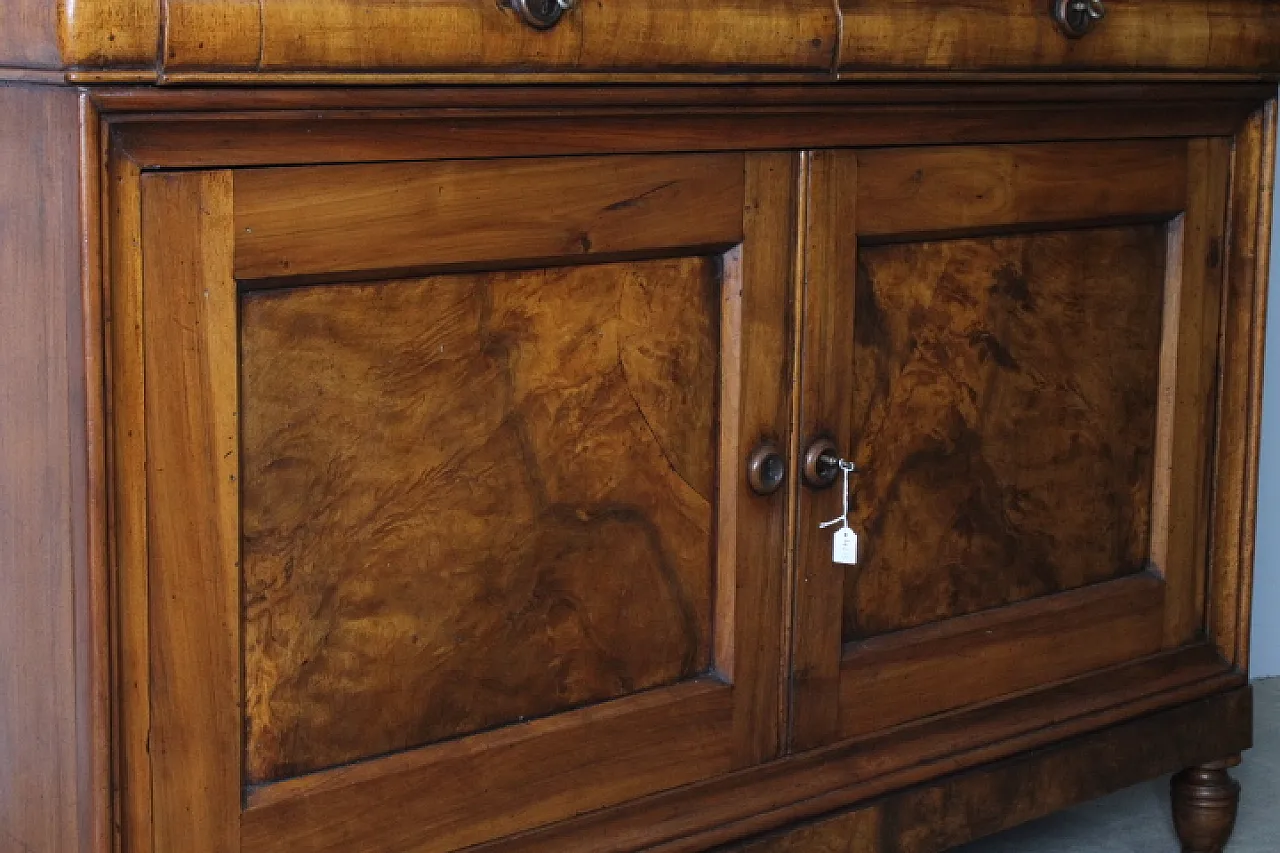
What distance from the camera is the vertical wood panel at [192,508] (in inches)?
45.2

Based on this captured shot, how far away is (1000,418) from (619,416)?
41 centimetres

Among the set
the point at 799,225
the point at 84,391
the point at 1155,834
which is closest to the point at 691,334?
the point at 799,225

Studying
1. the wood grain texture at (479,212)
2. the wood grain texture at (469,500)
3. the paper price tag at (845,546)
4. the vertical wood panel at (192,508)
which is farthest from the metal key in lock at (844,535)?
the vertical wood panel at (192,508)

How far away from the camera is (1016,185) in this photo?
1.60 m

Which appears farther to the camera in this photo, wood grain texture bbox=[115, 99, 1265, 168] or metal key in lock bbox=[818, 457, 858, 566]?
metal key in lock bbox=[818, 457, 858, 566]

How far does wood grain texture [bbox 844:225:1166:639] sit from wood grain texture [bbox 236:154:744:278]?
0.20 metres

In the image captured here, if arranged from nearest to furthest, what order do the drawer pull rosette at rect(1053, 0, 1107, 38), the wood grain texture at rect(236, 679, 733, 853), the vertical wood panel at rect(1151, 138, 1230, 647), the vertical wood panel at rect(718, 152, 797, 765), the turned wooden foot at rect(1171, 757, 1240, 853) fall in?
the wood grain texture at rect(236, 679, 733, 853), the vertical wood panel at rect(718, 152, 797, 765), the drawer pull rosette at rect(1053, 0, 1107, 38), the vertical wood panel at rect(1151, 138, 1230, 647), the turned wooden foot at rect(1171, 757, 1240, 853)

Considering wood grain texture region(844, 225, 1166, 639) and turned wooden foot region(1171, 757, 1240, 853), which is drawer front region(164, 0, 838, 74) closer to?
wood grain texture region(844, 225, 1166, 639)

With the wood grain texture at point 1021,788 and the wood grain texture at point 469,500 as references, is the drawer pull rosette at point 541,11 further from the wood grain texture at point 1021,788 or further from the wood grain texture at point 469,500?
the wood grain texture at point 1021,788

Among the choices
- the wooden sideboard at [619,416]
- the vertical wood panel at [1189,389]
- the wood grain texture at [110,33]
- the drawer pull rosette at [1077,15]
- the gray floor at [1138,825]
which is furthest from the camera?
the gray floor at [1138,825]

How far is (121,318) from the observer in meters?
1.13

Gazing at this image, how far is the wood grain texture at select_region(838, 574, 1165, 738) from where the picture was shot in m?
1.59

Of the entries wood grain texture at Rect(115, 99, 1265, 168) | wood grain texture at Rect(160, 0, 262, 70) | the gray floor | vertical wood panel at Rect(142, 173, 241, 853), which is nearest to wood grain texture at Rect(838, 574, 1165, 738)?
the gray floor

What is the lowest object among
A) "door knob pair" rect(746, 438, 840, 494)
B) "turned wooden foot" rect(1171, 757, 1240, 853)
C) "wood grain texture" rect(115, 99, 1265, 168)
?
"turned wooden foot" rect(1171, 757, 1240, 853)
